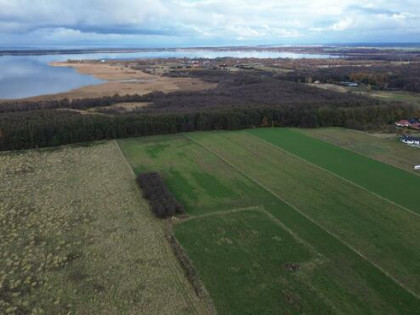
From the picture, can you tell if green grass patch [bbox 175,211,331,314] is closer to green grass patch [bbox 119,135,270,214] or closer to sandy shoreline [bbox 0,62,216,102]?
green grass patch [bbox 119,135,270,214]

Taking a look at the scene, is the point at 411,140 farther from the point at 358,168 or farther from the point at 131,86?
the point at 131,86

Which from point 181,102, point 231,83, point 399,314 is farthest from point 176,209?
point 231,83

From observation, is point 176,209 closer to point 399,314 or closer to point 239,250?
point 239,250

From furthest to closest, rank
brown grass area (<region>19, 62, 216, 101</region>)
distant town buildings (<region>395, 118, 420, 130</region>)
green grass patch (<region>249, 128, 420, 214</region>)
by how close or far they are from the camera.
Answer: brown grass area (<region>19, 62, 216, 101</region>), distant town buildings (<region>395, 118, 420, 130</region>), green grass patch (<region>249, 128, 420, 214</region>)

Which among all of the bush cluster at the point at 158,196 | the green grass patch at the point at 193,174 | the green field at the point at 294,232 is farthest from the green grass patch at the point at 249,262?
the green grass patch at the point at 193,174

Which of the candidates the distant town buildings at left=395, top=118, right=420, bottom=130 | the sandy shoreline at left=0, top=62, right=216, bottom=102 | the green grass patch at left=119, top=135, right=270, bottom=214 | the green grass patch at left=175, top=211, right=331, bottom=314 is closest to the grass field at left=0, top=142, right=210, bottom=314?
the green grass patch at left=175, top=211, right=331, bottom=314

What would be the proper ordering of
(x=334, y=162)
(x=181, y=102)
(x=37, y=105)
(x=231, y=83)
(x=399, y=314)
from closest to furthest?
1. (x=399, y=314)
2. (x=334, y=162)
3. (x=37, y=105)
4. (x=181, y=102)
5. (x=231, y=83)

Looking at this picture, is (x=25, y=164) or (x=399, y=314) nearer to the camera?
(x=399, y=314)
